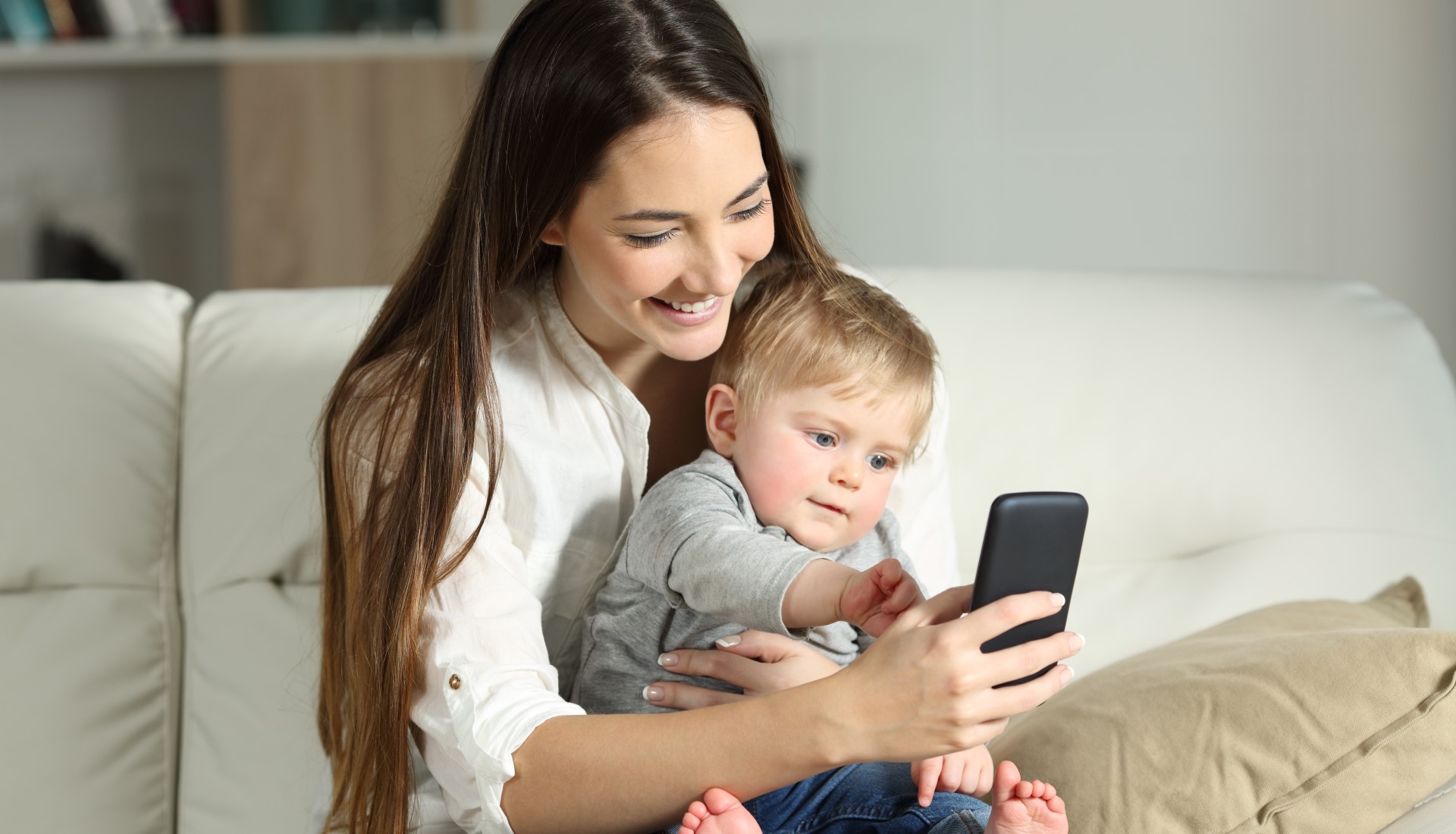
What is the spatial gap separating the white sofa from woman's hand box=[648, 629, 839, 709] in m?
0.52

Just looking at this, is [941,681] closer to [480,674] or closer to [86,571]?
[480,674]

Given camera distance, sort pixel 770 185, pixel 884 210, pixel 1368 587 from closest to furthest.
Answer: pixel 770 185 → pixel 1368 587 → pixel 884 210

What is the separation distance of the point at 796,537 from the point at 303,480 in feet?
2.22

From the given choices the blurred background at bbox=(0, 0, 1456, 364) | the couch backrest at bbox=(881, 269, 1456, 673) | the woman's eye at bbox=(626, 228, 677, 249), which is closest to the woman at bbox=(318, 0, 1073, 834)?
the woman's eye at bbox=(626, 228, 677, 249)

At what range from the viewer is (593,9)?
1.14 meters

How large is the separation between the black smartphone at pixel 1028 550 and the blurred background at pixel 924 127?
2.31 m

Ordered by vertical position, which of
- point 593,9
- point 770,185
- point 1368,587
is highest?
point 593,9

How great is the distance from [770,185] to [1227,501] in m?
0.75

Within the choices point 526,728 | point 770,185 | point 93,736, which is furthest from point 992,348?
point 93,736

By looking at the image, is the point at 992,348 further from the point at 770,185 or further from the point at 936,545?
the point at 770,185

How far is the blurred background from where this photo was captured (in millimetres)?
3018

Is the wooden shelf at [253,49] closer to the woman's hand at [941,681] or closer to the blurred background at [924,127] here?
the blurred background at [924,127]

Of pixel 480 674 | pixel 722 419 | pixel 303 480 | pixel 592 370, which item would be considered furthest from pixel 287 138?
pixel 480 674

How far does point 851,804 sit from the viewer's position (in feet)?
3.60
